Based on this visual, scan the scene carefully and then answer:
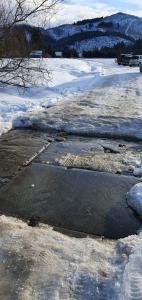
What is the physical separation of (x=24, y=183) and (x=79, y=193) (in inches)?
33.2

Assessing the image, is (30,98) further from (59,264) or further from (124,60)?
(124,60)

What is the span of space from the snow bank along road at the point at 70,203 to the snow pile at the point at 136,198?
0.06ft

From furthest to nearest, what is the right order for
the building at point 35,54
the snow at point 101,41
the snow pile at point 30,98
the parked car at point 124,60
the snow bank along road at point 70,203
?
the snow at point 101,41 < the parked car at point 124,60 < the building at point 35,54 < the snow pile at point 30,98 < the snow bank along road at point 70,203

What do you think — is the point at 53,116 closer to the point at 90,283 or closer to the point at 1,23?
the point at 1,23

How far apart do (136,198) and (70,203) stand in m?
0.85

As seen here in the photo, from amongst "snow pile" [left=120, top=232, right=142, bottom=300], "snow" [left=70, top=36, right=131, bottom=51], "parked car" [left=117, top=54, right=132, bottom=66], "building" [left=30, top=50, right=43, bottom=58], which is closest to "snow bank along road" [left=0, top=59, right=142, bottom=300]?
"snow pile" [left=120, top=232, right=142, bottom=300]

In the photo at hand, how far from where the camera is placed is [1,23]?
435 inches

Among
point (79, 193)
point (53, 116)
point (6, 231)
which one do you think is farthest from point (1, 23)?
point (6, 231)

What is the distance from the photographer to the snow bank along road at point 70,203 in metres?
3.54

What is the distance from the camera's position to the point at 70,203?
5293mm

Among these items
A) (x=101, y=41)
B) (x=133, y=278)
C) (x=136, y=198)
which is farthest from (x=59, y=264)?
(x=101, y=41)

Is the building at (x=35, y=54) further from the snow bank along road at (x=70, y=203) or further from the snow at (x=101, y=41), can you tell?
the snow at (x=101, y=41)

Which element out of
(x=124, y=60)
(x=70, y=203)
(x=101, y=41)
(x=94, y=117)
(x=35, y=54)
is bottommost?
A: (x=101, y=41)

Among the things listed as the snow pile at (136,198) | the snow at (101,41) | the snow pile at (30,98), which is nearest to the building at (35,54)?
the snow pile at (30,98)
